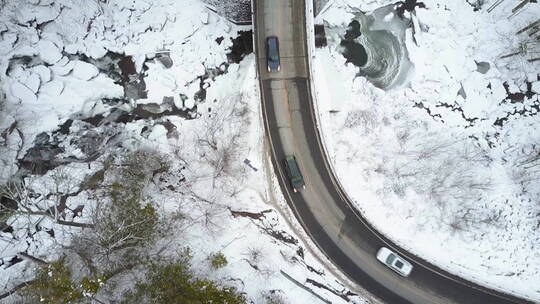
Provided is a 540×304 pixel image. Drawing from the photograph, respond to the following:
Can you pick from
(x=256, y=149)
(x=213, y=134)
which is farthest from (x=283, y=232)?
(x=213, y=134)

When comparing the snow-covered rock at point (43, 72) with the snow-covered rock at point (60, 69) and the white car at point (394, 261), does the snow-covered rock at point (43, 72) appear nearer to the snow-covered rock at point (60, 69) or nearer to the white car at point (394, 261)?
the snow-covered rock at point (60, 69)

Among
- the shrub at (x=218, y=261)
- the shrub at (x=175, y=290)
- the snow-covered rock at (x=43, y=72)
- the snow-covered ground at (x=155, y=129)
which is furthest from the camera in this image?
the snow-covered rock at (x=43, y=72)

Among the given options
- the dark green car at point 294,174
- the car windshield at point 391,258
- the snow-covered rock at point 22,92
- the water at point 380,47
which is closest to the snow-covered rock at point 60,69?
the snow-covered rock at point 22,92

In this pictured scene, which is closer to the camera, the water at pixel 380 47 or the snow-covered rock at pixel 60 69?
the snow-covered rock at pixel 60 69

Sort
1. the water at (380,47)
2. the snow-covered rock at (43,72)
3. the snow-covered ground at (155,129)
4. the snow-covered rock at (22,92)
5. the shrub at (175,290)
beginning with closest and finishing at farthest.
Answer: the shrub at (175,290) → the snow-covered ground at (155,129) → the snow-covered rock at (22,92) → the snow-covered rock at (43,72) → the water at (380,47)

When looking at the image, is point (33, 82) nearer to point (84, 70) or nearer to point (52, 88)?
point (52, 88)

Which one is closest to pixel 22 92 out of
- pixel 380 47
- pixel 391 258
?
pixel 380 47

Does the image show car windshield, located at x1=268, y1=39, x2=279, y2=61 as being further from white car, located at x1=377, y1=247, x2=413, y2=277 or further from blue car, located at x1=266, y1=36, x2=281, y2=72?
white car, located at x1=377, y1=247, x2=413, y2=277
